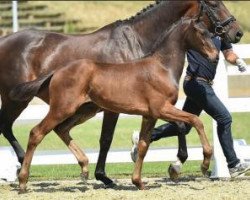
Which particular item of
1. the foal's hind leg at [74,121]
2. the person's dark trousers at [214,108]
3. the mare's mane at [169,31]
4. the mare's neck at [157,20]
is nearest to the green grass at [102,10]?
the mare's neck at [157,20]

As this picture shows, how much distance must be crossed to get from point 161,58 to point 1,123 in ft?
8.15

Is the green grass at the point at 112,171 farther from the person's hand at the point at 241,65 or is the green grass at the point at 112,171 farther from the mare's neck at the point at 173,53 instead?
the mare's neck at the point at 173,53

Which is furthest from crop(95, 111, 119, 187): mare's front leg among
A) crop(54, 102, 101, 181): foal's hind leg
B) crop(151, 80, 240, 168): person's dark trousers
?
crop(151, 80, 240, 168): person's dark trousers

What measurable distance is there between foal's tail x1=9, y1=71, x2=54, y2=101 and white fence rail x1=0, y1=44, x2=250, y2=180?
1.57 m

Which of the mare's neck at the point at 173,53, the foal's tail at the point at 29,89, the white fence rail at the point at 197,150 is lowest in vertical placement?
the white fence rail at the point at 197,150

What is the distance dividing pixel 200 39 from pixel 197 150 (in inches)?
92.9

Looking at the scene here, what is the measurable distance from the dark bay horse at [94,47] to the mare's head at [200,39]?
47 cm

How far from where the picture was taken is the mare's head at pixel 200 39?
27.0 feet

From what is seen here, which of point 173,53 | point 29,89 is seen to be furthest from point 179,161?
point 29,89

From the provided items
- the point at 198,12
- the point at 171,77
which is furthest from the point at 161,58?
the point at 198,12

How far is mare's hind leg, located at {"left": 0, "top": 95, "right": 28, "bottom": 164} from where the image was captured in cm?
956

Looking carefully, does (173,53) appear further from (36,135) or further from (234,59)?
(36,135)

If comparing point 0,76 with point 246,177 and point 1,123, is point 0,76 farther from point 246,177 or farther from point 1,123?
point 246,177

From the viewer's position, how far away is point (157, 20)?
9.03 meters
